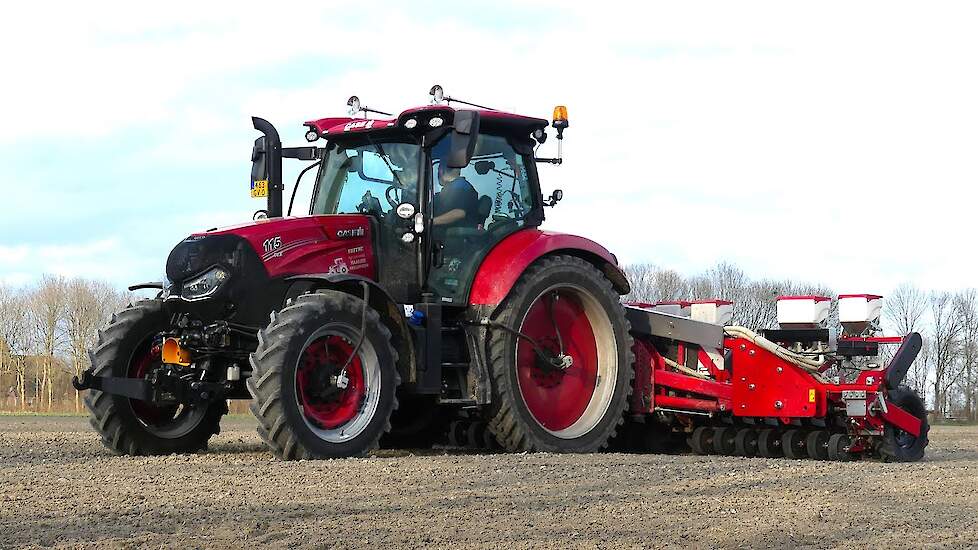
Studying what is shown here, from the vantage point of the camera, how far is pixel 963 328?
174 feet

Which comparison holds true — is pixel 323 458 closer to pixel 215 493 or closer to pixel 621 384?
pixel 215 493

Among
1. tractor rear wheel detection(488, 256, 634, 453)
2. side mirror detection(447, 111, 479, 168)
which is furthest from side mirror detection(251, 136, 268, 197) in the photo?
tractor rear wheel detection(488, 256, 634, 453)

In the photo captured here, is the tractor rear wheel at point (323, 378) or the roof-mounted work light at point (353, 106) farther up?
the roof-mounted work light at point (353, 106)

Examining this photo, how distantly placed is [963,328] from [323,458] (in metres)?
49.3

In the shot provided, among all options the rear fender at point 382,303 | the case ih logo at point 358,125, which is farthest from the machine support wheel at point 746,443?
the case ih logo at point 358,125

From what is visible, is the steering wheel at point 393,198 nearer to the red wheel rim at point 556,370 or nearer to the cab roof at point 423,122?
the cab roof at point 423,122

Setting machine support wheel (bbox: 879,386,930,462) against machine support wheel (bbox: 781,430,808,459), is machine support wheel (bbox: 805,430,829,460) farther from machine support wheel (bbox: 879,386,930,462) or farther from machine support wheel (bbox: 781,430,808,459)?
machine support wheel (bbox: 879,386,930,462)

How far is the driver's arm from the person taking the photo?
10.5m

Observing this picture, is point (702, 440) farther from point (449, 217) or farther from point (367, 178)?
point (367, 178)

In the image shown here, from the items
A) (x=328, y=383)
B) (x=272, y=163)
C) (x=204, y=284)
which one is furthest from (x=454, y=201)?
(x=204, y=284)

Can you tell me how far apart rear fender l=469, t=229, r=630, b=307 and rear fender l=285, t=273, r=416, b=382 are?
830 mm

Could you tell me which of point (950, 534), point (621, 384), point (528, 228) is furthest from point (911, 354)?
point (950, 534)

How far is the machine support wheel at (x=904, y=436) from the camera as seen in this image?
11289mm

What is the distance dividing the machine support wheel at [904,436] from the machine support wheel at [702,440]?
160cm
